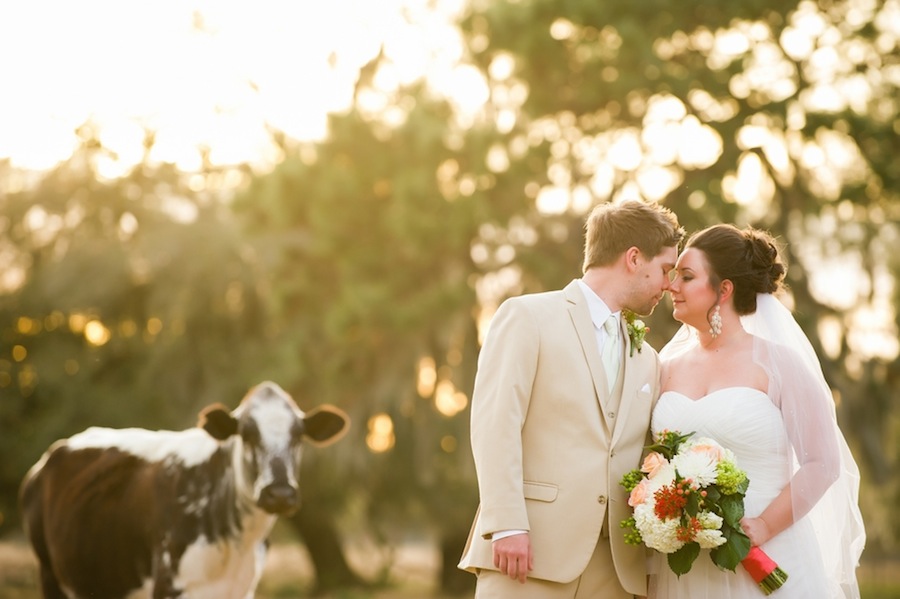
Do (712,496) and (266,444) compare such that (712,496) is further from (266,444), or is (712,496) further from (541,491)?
(266,444)

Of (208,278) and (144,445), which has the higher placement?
(208,278)

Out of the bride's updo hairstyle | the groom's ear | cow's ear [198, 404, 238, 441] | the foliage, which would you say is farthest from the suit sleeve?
the foliage

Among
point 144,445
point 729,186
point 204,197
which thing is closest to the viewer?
point 144,445

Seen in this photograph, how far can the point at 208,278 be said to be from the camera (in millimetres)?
14898

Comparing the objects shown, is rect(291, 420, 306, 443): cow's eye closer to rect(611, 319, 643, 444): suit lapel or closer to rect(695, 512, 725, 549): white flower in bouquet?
rect(611, 319, 643, 444): suit lapel

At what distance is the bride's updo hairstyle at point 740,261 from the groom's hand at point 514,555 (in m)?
1.19

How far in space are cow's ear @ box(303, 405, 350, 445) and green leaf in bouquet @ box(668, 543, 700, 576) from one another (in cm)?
263

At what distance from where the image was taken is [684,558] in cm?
362

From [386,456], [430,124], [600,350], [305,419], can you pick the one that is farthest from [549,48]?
[600,350]

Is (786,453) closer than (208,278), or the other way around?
(786,453)

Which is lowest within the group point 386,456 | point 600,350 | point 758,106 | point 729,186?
point 386,456

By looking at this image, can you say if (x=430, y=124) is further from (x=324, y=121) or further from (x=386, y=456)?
(x=386, y=456)

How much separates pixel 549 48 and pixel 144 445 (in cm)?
828

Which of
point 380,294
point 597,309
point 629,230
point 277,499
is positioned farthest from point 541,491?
→ point 380,294
